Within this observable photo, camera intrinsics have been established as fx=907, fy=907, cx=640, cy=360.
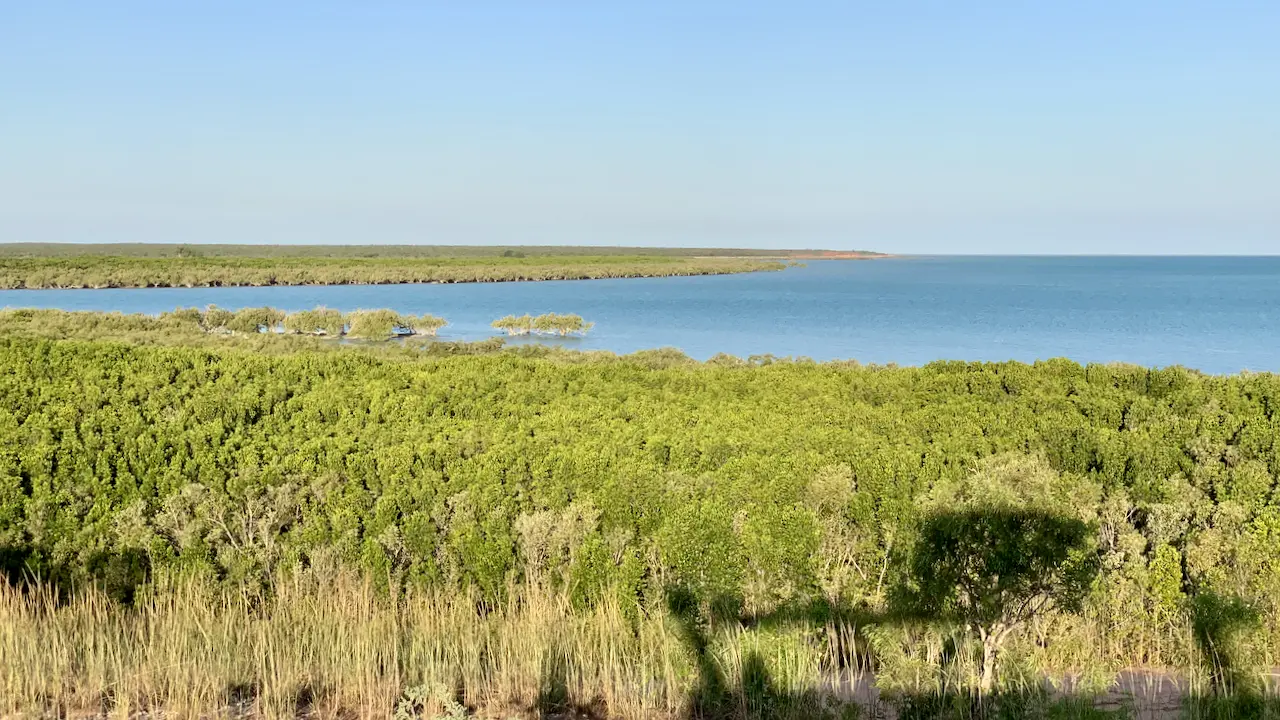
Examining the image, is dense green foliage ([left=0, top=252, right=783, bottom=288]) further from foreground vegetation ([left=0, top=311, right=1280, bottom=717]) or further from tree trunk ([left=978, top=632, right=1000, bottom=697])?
tree trunk ([left=978, top=632, right=1000, bottom=697])

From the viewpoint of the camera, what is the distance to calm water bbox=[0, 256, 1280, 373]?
4097cm

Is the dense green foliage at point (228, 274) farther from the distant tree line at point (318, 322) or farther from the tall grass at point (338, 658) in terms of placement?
the tall grass at point (338, 658)

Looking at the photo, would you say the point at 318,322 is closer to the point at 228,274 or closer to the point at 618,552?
the point at 618,552

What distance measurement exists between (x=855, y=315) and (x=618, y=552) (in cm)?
5761

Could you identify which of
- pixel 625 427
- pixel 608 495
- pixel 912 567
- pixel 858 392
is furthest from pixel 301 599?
pixel 858 392

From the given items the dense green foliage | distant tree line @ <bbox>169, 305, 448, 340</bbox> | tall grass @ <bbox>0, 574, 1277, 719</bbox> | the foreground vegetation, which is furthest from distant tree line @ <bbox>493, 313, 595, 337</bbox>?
the dense green foliage

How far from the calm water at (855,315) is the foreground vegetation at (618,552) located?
29016 millimetres

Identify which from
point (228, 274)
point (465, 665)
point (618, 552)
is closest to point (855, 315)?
point (618, 552)

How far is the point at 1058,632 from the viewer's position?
581 cm

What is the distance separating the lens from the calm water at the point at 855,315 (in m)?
41.0

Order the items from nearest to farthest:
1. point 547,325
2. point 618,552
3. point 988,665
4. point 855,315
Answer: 1. point 988,665
2. point 618,552
3. point 547,325
4. point 855,315

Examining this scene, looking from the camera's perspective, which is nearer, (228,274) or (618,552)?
(618,552)

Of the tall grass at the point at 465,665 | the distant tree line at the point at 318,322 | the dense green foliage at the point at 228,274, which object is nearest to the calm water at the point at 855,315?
the distant tree line at the point at 318,322

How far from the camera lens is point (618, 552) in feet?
22.0
